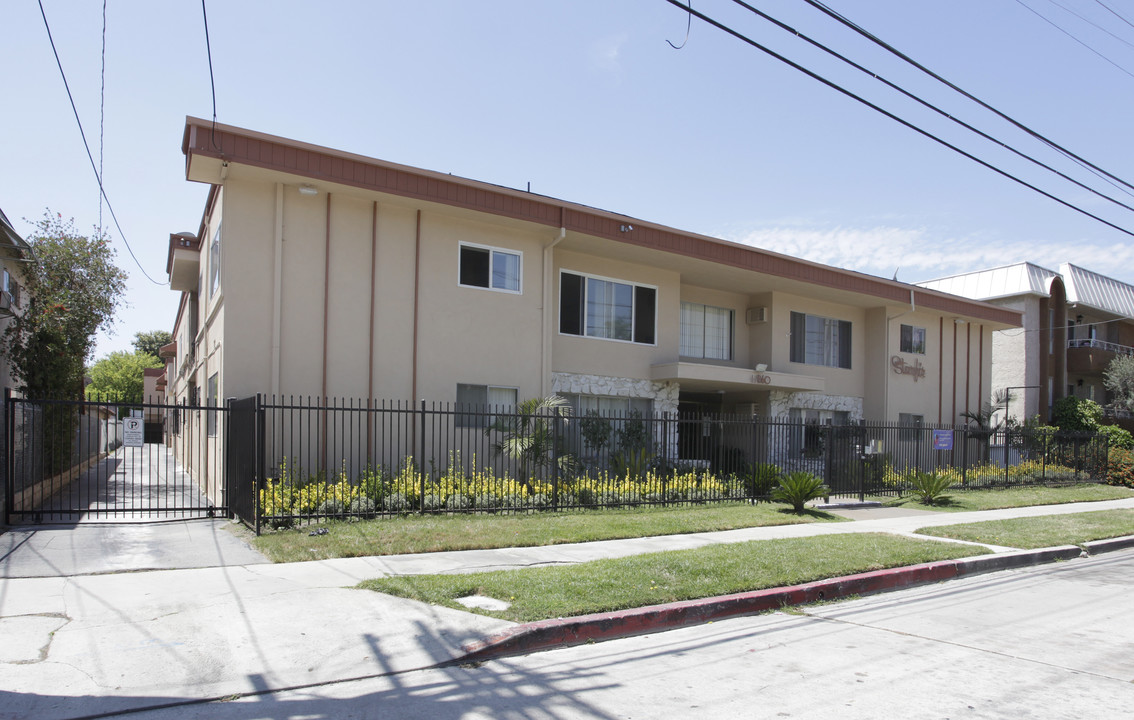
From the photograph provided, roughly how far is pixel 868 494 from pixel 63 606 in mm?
15791

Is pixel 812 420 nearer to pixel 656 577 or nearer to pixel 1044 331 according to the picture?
pixel 656 577

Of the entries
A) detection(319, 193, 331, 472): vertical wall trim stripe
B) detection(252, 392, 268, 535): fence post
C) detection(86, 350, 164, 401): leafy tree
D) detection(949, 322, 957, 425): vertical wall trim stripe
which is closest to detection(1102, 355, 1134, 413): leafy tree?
detection(949, 322, 957, 425): vertical wall trim stripe

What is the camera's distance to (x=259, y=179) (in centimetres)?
1340

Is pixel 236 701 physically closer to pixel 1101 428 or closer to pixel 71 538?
pixel 71 538

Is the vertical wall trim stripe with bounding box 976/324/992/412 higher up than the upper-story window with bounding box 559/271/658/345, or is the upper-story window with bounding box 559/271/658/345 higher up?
the upper-story window with bounding box 559/271/658/345

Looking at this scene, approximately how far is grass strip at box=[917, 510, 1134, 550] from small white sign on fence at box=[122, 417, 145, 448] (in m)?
12.1

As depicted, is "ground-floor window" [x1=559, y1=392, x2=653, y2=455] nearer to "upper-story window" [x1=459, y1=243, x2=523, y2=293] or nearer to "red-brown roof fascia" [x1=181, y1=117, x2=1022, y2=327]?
"upper-story window" [x1=459, y1=243, x2=523, y2=293]

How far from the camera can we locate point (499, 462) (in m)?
15.4

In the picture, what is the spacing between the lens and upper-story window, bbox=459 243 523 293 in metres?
15.7

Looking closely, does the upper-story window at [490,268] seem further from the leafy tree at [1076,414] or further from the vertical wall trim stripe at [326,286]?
the leafy tree at [1076,414]

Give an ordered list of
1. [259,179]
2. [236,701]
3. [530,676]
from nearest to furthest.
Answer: [236,701], [530,676], [259,179]

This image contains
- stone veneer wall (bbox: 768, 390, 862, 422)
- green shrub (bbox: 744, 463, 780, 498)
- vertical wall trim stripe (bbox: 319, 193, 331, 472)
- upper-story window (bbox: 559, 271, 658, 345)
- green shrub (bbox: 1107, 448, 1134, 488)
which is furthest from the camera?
green shrub (bbox: 1107, 448, 1134, 488)

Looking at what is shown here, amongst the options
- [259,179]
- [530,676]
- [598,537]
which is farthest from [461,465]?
[530,676]

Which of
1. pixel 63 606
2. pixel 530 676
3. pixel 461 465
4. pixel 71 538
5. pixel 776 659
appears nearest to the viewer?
pixel 530 676
